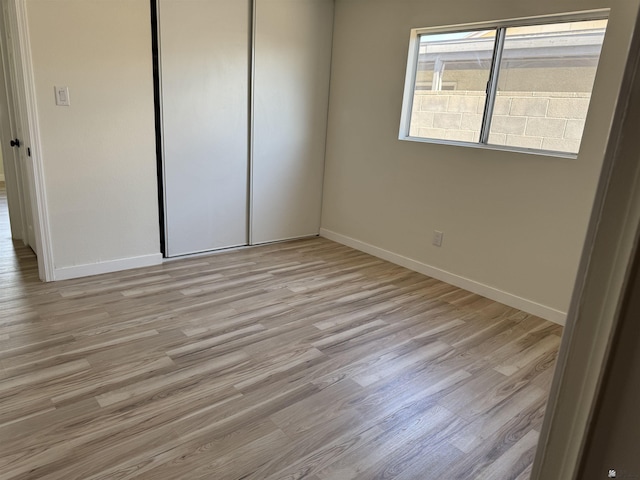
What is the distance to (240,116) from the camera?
3875mm

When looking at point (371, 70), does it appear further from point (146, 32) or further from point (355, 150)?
point (146, 32)

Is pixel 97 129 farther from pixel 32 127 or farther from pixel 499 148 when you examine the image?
pixel 499 148

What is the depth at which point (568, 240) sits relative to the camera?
288 centimetres

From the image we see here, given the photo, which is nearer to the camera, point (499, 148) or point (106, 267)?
point (499, 148)

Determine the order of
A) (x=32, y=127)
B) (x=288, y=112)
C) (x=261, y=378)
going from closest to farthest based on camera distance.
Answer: (x=261, y=378)
(x=32, y=127)
(x=288, y=112)

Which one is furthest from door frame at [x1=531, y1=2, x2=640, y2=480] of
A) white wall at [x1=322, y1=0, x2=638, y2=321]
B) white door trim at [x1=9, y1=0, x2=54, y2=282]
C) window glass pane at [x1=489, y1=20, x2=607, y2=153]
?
white door trim at [x1=9, y1=0, x2=54, y2=282]

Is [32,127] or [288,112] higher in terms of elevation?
[288,112]

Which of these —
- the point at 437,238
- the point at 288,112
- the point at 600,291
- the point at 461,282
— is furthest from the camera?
the point at 288,112

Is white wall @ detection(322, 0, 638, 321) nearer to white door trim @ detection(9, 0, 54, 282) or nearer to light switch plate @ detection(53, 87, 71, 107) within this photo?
light switch plate @ detection(53, 87, 71, 107)

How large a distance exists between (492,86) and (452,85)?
358mm

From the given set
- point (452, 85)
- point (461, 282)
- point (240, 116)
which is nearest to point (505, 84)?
point (452, 85)

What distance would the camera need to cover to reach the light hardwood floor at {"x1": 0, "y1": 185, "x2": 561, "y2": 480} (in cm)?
171

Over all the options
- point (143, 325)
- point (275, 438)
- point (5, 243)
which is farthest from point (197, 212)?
point (275, 438)

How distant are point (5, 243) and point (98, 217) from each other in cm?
133
